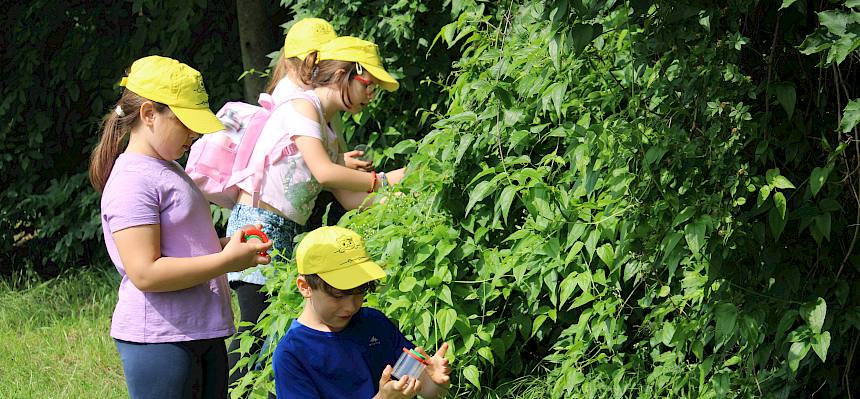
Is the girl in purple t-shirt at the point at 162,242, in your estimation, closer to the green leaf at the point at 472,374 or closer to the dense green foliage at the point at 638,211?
the dense green foliage at the point at 638,211

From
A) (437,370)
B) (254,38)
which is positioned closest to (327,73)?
(437,370)

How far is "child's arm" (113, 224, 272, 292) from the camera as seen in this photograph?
9.55 feet

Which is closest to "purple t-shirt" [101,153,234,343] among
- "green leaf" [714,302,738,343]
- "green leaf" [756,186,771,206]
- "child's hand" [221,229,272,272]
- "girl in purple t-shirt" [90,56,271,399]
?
"girl in purple t-shirt" [90,56,271,399]

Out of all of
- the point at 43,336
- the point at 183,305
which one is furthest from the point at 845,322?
the point at 43,336

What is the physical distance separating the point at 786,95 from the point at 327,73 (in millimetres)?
1700

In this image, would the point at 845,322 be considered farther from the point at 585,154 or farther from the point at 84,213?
the point at 84,213

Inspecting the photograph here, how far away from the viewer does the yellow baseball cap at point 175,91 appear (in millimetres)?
3006

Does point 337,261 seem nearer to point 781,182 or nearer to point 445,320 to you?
point 445,320

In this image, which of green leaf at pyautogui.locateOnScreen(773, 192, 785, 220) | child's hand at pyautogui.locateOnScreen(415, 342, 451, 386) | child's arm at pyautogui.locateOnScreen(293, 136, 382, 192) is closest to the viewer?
child's hand at pyautogui.locateOnScreen(415, 342, 451, 386)

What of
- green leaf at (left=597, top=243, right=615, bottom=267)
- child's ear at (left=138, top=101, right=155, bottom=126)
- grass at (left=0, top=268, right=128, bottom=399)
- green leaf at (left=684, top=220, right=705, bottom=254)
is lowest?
grass at (left=0, top=268, right=128, bottom=399)

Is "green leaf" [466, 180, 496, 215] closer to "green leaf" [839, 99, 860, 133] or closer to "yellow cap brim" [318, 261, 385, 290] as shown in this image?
"yellow cap brim" [318, 261, 385, 290]

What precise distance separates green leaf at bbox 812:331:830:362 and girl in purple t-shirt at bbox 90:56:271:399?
1448 millimetres

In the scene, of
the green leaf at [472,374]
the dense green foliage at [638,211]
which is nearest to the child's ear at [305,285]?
the dense green foliage at [638,211]

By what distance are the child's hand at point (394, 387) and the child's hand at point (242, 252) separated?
0.59 metres
